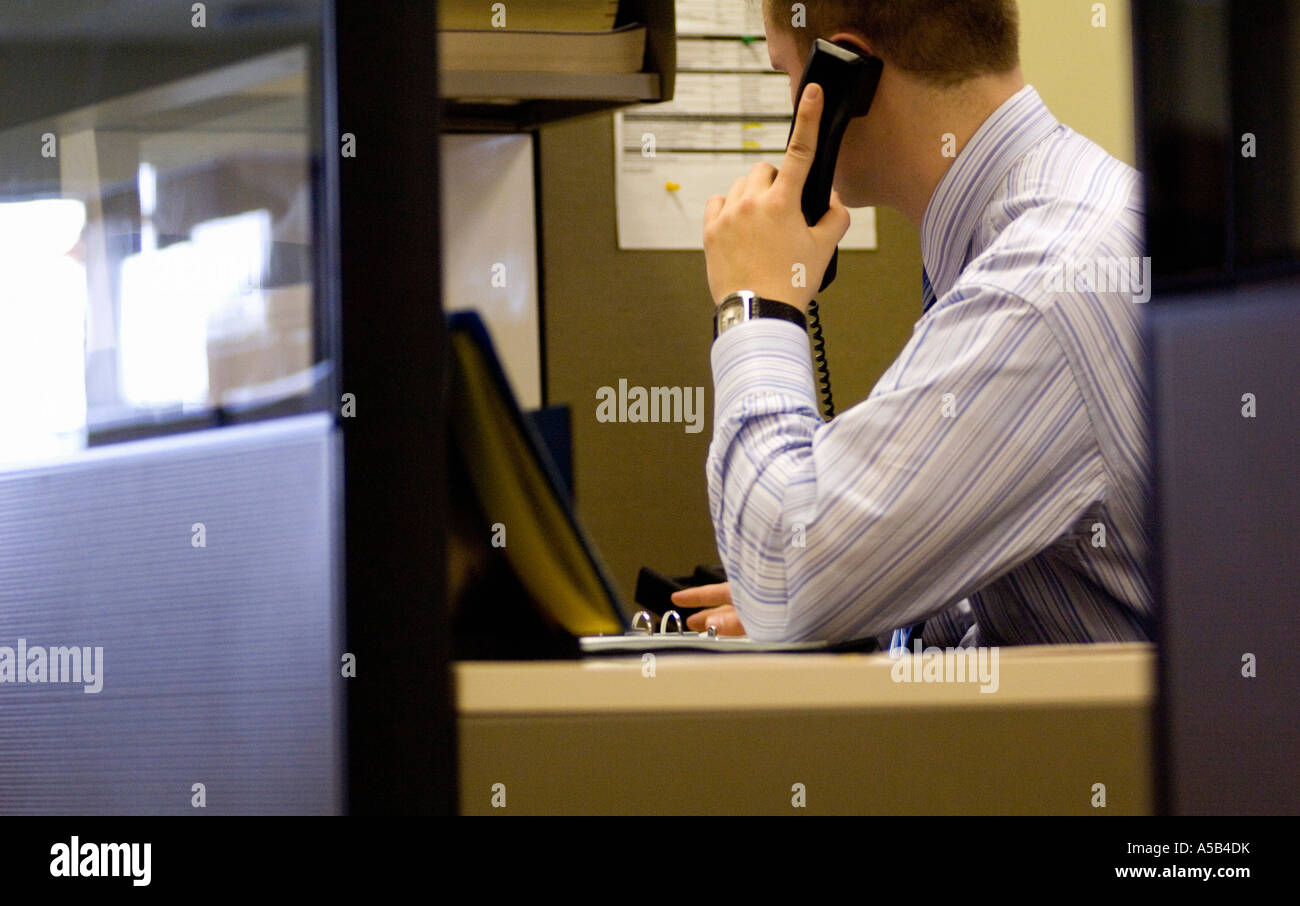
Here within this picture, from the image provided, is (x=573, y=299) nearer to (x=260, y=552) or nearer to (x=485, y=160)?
(x=485, y=160)

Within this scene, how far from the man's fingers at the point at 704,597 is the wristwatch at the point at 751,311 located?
410 mm

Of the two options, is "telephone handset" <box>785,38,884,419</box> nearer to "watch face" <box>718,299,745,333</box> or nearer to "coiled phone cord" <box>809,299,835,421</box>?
"watch face" <box>718,299,745,333</box>

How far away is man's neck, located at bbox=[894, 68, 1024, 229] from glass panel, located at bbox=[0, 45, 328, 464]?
526 mm

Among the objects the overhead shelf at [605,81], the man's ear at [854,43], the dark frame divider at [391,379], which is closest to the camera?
the dark frame divider at [391,379]

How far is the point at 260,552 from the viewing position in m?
0.43

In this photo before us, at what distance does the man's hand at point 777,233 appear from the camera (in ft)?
2.61

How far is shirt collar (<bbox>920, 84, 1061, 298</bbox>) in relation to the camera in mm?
838

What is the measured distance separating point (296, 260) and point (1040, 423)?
397 millimetres

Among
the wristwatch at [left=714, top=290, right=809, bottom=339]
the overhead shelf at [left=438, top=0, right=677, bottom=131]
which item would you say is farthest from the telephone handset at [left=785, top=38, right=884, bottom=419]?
the overhead shelf at [left=438, top=0, right=677, bottom=131]

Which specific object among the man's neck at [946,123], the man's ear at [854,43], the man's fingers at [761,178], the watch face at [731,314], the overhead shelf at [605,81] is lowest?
the watch face at [731,314]

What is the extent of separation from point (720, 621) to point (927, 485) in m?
0.46

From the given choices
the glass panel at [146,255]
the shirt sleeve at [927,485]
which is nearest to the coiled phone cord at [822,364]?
the shirt sleeve at [927,485]

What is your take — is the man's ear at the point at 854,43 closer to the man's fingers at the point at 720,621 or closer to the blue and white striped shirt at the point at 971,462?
the blue and white striped shirt at the point at 971,462

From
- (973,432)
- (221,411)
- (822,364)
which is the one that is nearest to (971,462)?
(973,432)
